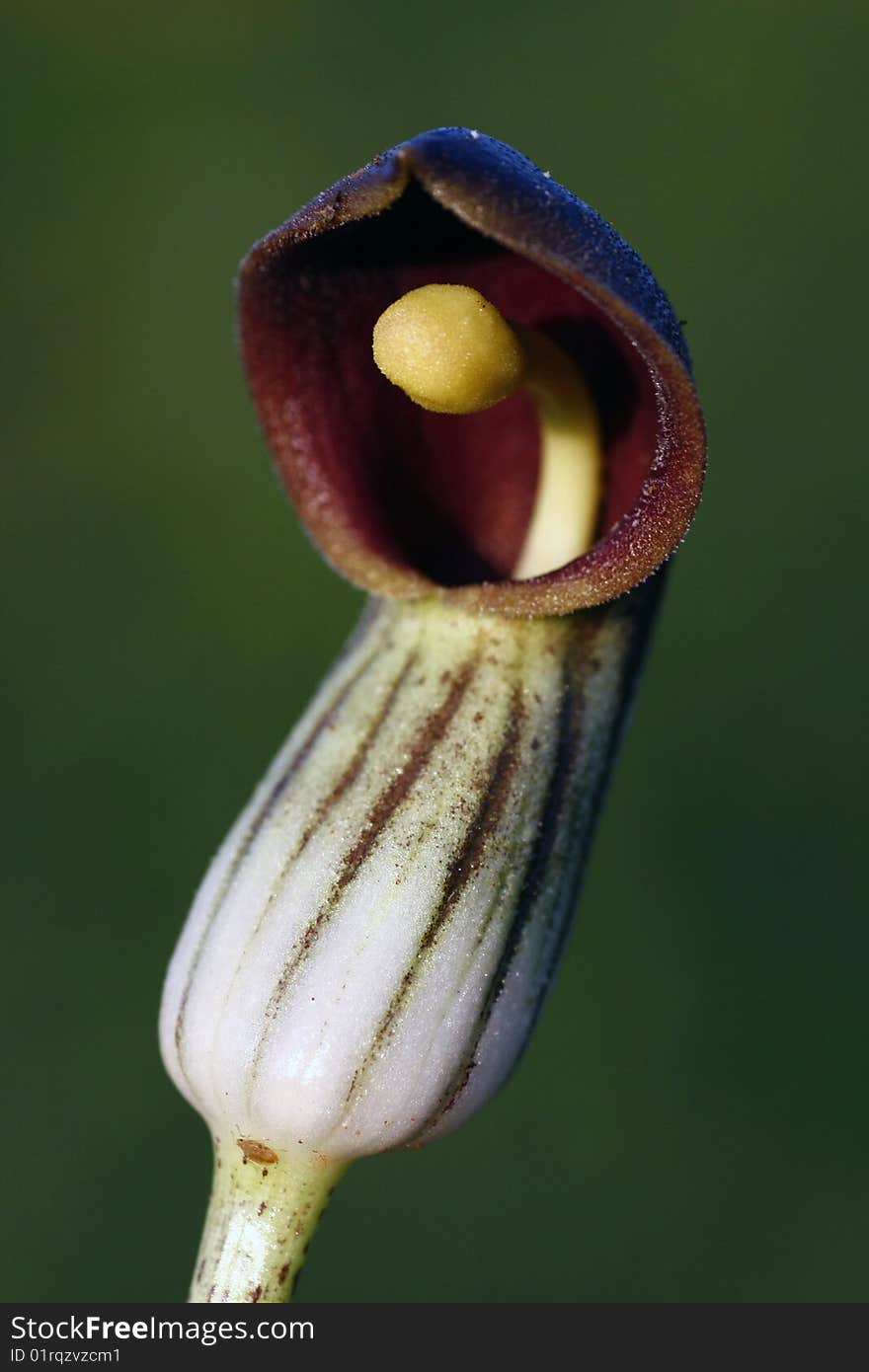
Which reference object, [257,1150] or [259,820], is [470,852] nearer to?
[259,820]

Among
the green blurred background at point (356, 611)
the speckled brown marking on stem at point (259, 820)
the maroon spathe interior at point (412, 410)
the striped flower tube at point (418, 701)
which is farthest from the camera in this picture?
the green blurred background at point (356, 611)

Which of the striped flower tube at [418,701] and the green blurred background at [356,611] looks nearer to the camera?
the striped flower tube at [418,701]

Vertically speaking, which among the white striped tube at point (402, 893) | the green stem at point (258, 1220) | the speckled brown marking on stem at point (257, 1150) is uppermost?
the white striped tube at point (402, 893)

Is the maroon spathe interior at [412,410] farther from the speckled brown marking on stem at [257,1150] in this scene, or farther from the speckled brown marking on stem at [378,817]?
the speckled brown marking on stem at [257,1150]

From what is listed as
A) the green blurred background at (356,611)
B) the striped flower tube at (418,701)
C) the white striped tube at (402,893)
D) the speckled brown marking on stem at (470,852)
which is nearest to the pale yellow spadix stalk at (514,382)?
the striped flower tube at (418,701)

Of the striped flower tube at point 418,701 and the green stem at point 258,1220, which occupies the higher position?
the striped flower tube at point 418,701

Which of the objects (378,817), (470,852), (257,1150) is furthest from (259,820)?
(257,1150)

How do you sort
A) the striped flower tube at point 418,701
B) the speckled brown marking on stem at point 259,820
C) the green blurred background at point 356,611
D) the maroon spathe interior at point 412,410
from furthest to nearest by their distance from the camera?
the green blurred background at point 356,611, the maroon spathe interior at point 412,410, the speckled brown marking on stem at point 259,820, the striped flower tube at point 418,701

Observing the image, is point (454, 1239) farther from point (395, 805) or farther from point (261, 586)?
point (395, 805)
